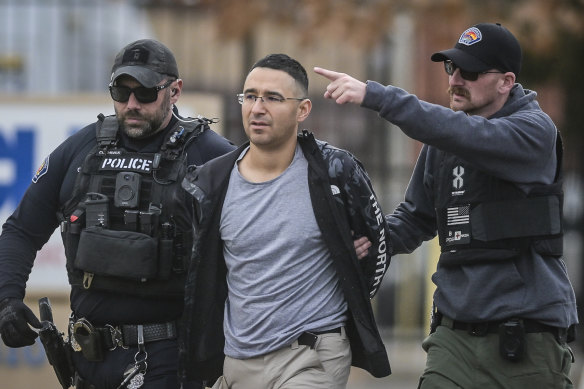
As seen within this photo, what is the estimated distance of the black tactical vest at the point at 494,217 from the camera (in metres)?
4.66

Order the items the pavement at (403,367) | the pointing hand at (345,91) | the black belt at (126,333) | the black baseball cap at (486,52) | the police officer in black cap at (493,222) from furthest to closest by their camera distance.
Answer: the pavement at (403,367), the black belt at (126,333), the black baseball cap at (486,52), the police officer in black cap at (493,222), the pointing hand at (345,91)

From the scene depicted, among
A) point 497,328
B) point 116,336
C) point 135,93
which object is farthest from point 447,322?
point 135,93

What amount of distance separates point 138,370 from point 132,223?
0.65 metres

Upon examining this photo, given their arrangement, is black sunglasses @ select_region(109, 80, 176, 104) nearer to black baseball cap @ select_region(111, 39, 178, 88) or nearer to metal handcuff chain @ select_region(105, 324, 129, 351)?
black baseball cap @ select_region(111, 39, 178, 88)

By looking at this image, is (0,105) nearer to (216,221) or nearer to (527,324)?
(216,221)

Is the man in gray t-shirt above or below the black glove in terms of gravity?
above

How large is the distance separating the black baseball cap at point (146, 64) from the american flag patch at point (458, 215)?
→ 1471 mm

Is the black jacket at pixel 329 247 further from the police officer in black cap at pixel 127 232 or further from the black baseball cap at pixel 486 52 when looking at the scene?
the black baseball cap at pixel 486 52

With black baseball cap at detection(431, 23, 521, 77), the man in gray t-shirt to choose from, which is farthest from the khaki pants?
black baseball cap at detection(431, 23, 521, 77)

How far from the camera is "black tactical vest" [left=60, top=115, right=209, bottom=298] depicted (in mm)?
5105

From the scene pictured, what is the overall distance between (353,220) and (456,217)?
43cm

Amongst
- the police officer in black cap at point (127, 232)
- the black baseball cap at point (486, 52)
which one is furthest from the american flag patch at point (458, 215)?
the police officer in black cap at point (127, 232)

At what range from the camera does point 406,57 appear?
Answer: 14.9m

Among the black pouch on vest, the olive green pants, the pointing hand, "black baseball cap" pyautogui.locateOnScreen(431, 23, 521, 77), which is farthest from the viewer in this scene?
the black pouch on vest
